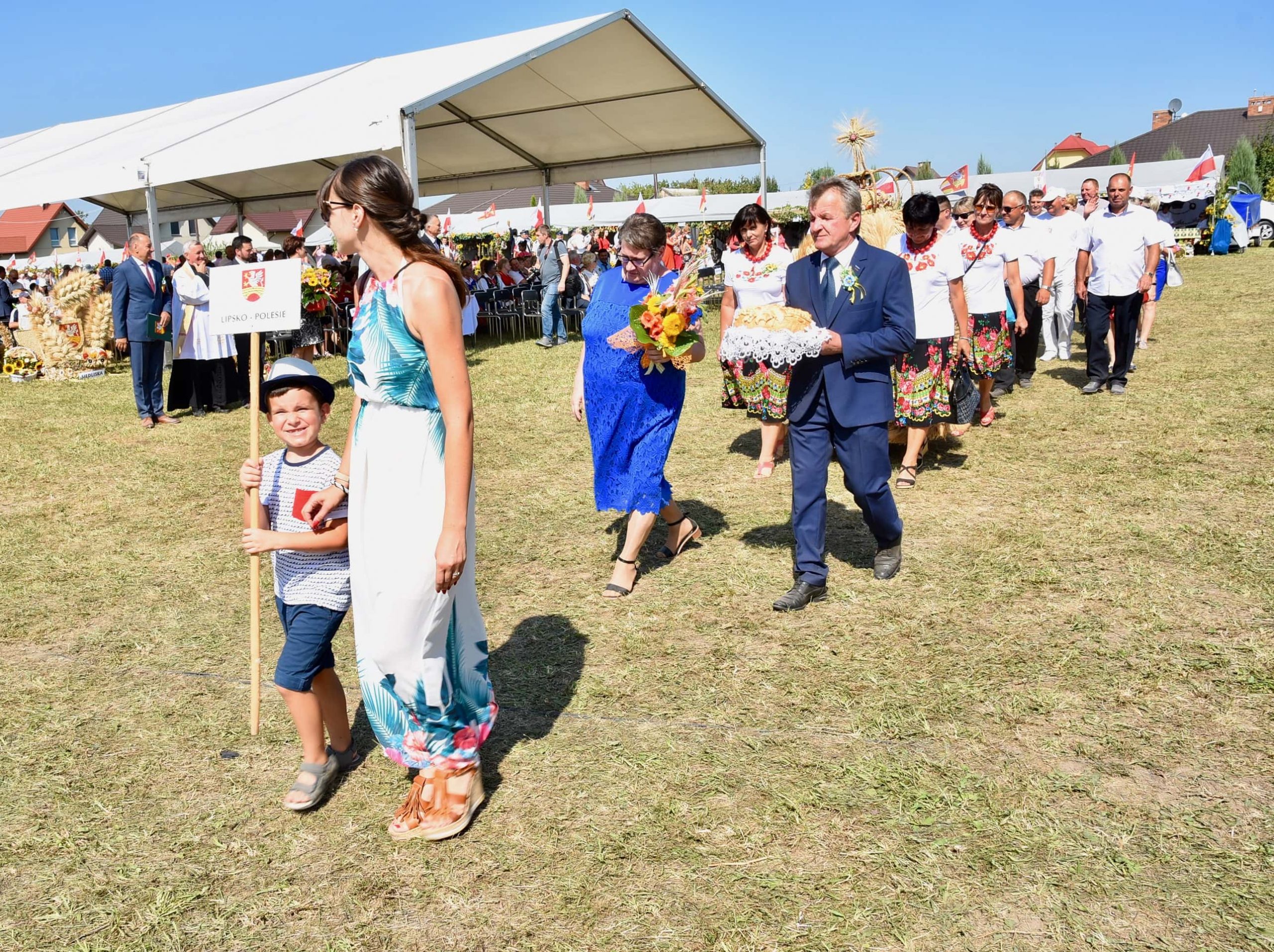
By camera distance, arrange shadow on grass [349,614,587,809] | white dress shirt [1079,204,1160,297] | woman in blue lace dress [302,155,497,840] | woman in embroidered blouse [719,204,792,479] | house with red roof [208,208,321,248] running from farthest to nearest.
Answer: house with red roof [208,208,321,248] → white dress shirt [1079,204,1160,297] → woman in embroidered blouse [719,204,792,479] → shadow on grass [349,614,587,809] → woman in blue lace dress [302,155,497,840]

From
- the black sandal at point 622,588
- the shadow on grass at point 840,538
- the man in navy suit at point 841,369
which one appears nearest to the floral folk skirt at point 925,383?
the shadow on grass at point 840,538

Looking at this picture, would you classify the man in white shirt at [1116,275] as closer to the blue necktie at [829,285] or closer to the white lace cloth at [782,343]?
the blue necktie at [829,285]

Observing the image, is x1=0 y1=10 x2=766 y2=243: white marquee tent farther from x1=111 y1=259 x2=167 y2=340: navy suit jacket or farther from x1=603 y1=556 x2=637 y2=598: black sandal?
x1=603 y1=556 x2=637 y2=598: black sandal

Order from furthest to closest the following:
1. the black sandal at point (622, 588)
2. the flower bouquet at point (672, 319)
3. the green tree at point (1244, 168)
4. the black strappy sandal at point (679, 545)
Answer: the green tree at point (1244, 168) < the black strappy sandal at point (679, 545) < the black sandal at point (622, 588) < the flower bouquet at point (672, 319)

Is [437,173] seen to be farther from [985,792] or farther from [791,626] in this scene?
[985,792]

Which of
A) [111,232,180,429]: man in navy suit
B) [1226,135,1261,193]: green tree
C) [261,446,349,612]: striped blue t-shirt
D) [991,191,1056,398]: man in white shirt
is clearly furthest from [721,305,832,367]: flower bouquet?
[1226,135,1261,193]: green tree

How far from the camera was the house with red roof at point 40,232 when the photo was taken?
6719 cm

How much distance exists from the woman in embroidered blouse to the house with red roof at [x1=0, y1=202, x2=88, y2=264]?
6900 cm

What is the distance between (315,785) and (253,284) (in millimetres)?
1808

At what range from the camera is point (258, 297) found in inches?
142

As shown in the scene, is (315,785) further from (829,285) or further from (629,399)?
(829,285)

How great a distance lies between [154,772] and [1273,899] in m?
3.60

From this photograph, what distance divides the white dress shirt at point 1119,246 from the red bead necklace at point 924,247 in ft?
11.8

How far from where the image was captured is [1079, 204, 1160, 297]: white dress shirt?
9.25 meters
